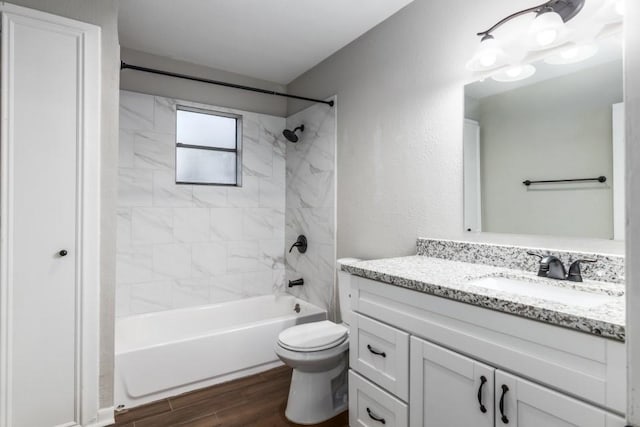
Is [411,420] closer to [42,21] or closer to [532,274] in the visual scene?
[532,274]

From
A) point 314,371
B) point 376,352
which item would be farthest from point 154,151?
point 376,352

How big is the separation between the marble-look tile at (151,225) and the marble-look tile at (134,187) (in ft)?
0.24

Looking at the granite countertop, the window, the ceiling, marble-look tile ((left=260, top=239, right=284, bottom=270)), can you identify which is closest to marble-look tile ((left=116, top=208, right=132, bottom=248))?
the window

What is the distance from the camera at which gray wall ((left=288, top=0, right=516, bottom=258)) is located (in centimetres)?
189

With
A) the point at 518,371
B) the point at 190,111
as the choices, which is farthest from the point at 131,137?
the point at 518,371

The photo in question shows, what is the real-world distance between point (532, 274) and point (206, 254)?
2.54 meters

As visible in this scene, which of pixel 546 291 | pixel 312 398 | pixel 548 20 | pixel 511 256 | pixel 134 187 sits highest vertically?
pixel 548 20

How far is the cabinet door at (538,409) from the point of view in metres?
0.87

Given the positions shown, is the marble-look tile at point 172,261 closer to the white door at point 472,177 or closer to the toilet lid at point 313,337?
the toilet lid at point 313,337

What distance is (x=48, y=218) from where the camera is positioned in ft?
5.76

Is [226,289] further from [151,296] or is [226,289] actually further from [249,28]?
[249,28]

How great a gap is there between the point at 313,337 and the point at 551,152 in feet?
5.08

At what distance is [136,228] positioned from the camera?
282 cm

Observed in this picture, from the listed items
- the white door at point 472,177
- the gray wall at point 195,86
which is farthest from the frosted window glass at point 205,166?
the white door at point 472,177
